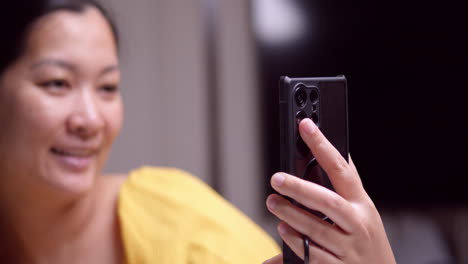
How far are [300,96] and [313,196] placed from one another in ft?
0.26

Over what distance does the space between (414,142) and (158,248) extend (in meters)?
0.63

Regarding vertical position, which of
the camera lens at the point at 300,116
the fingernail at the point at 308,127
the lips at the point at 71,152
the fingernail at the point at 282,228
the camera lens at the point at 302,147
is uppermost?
the camera lens at the point at 300,116

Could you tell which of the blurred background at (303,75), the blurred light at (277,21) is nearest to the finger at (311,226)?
the blurred background at (303,75)

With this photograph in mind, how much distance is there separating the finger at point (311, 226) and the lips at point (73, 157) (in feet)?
1.15

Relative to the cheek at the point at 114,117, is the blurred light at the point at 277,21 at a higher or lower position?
higher

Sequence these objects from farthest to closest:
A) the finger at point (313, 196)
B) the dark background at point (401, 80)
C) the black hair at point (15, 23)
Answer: the dark background at point (401, 80), the black hair at point (15, 23), the finger at point (313, 196)

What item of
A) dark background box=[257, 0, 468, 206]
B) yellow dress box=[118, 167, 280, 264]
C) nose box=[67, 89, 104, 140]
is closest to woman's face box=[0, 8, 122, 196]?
nose box=[67, 89, 104, 140]

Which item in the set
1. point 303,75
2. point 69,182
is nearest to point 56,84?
point 69,182

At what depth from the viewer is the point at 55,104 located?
55 cm

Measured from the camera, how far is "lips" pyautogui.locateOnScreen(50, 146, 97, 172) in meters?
0.56

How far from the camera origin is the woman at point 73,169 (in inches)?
21.5

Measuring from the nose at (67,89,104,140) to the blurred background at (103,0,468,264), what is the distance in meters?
0.19

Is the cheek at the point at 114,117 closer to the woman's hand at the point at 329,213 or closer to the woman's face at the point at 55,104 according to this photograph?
the woman's face at the point at 55,104

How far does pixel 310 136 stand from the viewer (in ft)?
1.02
